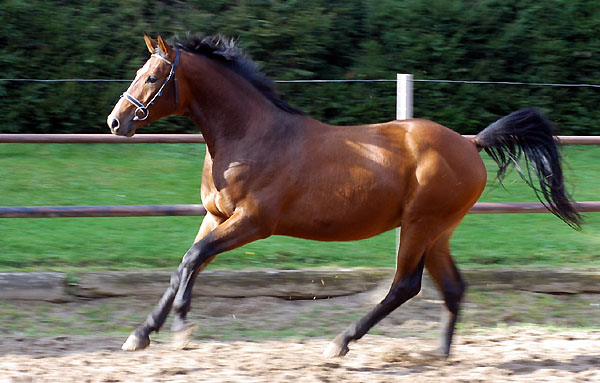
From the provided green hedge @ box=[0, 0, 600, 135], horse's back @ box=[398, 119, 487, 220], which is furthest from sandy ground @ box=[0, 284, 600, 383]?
green hedge @ box=[0, 0, 600, 135]

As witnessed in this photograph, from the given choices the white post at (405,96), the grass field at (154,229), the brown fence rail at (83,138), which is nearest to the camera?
the brown fence rail at (83,138)

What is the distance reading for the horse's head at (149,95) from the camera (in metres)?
4.13

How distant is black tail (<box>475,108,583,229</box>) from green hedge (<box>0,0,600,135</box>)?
367 centimetres

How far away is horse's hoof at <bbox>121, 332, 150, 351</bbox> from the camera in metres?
4.20

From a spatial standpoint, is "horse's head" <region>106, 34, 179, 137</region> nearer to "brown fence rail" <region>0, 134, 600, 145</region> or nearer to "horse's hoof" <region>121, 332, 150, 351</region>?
"brown fence rail" <region>0, 134, 600, 145</region>

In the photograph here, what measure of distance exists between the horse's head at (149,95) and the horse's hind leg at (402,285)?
56.5 inches

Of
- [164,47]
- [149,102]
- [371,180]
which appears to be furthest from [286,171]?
[164,47]

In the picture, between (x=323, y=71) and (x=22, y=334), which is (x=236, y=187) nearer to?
(x=22, y=334)

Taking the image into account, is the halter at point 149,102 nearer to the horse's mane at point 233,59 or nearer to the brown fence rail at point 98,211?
the horse's mane at point 233,59

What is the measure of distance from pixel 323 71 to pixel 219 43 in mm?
4117

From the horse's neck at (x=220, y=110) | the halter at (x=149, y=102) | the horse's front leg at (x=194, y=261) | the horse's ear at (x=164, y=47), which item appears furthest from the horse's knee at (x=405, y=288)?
the horse's ear at (x=164, y=47)

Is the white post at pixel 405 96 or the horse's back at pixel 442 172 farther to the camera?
the white post at pixel 405 96

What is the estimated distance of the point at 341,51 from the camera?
337 inches

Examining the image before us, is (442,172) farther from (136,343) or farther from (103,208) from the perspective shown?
(103,208)
